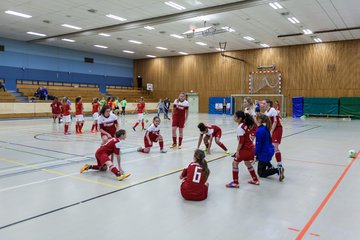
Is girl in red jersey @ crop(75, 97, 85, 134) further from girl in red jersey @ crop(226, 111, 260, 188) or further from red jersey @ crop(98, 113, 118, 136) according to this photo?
girl in red jersey @ crop(226, 111, 260, 188)

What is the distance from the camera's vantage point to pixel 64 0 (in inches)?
638

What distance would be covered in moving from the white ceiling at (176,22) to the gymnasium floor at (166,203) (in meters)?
12.3

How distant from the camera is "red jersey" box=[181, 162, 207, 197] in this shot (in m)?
4.36

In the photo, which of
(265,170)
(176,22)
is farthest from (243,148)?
(176,22)

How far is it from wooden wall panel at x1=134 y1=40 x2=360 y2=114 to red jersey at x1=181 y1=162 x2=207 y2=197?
1009 inches

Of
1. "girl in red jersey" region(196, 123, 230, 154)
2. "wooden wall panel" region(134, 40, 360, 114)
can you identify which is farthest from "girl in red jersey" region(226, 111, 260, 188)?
"wooden wall panel" region(134, 40, 360, 114)

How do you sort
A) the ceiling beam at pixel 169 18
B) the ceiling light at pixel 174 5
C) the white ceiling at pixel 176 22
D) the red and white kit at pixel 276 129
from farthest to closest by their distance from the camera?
the white ceiling at pixel 176 22 → the ceiling light at pixel 174 5 → the ceiling beam at pixel 169 18 → the red and white kit at pixel 276 129

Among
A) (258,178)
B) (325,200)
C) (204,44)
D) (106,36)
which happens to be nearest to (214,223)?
(325,200)

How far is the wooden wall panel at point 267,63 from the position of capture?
2575cm

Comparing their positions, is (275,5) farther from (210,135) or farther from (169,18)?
(210,135)

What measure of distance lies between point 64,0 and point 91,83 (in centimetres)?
1778

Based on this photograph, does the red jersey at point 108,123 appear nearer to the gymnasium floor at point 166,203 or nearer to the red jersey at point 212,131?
the gymnasium floor at point 166,203

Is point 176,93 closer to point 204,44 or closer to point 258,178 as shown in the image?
point 204,44

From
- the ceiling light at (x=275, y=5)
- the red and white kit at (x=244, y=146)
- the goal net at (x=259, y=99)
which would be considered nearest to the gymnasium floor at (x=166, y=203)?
the red and white kit at (x=244, y=146)
